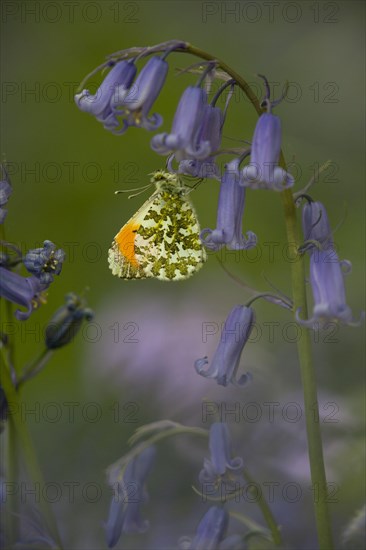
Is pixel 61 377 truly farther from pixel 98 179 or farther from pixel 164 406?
pixel 98 179

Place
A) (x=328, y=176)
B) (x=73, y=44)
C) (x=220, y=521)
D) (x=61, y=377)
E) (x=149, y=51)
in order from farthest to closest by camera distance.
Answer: (x=73, y=44)
(x=328, y=176)
(x=61, y=377)
(x=220, y=521)
(x=149, y=51)

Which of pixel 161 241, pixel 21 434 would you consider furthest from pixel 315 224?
pixel 161 241

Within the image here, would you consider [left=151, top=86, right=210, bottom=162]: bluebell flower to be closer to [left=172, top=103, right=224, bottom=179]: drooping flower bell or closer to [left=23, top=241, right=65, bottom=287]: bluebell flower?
[left=172, top=103, right=224, bottom=179]: drooping flower bell

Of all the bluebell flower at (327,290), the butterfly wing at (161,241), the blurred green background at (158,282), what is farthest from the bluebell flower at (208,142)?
the blurred green background at (158,282)

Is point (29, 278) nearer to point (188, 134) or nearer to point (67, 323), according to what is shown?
point (67, 323)

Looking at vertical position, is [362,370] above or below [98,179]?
below

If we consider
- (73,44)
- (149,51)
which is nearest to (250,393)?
(149,51)

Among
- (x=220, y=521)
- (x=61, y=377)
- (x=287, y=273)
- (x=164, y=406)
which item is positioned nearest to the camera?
(x=220, y=521)
